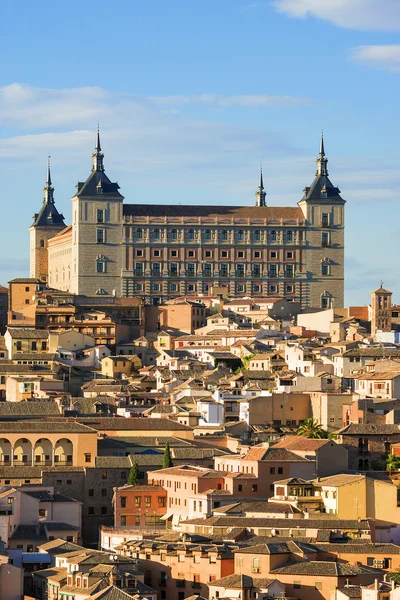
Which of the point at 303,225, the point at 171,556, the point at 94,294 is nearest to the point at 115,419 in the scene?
the point at 171,556

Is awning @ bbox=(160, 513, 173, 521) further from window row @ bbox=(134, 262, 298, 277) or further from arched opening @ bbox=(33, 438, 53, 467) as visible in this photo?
window row @ bbox=(134, 262, 298, 277)

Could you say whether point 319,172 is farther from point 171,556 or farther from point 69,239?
point 171,556

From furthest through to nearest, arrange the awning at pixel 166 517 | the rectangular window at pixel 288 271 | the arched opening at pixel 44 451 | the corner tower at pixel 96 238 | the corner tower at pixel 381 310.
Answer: the rectangular window at pixel 288 271, the corner tower at pixel 96 238, the corner tower at pixel 381 310, the arched opening at pixel 44 451, the awning at pixel 166 517

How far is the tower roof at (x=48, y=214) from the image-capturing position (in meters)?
164

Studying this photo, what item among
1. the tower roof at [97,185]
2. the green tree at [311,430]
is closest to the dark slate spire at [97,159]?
the tower roof at [97,185]

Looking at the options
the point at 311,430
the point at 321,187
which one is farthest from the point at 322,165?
the point at 311,430

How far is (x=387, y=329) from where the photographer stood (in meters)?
124

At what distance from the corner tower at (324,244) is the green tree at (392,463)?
57.4m

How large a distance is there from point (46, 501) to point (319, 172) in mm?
76489

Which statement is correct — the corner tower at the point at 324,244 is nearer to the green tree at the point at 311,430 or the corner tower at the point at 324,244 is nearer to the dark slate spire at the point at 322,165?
the dark slate spire at the point at 322,165

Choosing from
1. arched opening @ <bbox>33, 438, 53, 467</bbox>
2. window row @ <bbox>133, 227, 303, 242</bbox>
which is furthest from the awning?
window row @ <bbox>133, 227, 303, 242</bbox>

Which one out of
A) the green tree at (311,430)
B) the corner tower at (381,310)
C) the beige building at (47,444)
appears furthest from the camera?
the corner tower at (381,310)

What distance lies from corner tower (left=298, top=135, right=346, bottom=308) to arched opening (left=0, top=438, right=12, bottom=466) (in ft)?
192

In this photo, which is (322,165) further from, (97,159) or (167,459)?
(167,459)
